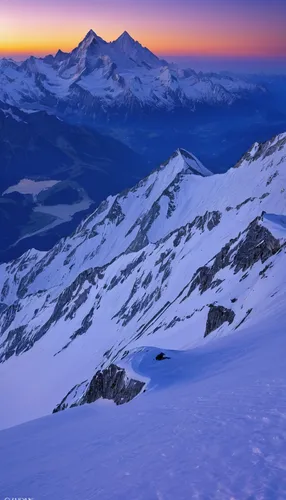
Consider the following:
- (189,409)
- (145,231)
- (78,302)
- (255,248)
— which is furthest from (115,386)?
(145,231)

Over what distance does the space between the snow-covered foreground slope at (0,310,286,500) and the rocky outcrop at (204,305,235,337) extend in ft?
55.7

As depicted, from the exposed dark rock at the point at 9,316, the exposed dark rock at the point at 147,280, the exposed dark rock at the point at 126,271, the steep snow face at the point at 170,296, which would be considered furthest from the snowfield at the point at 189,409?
the exposed dark rock at the point at 9,316

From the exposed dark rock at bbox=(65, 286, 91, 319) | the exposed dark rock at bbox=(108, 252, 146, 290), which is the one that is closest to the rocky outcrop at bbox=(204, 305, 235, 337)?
the exposed dark rock at bbox=(108, 252, 146, 290)

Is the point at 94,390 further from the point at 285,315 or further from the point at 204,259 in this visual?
the point at 204,259

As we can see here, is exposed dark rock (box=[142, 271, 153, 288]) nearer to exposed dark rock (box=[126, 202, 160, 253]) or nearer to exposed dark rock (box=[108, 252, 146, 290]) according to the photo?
exposed dark rock (box=[108, 252, 146, 290])

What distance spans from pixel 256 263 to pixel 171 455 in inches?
1556

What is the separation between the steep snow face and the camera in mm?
49875

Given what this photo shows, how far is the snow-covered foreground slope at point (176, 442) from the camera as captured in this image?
508 inches

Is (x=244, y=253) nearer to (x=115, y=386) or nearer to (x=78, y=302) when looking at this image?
(x=115, y=386)

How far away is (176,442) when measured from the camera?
629 inches

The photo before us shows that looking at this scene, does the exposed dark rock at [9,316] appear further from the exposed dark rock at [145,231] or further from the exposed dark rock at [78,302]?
the exposed dark rock at [78,302]

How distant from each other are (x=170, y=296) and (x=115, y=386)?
5556cm

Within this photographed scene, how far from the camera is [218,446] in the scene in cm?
1460

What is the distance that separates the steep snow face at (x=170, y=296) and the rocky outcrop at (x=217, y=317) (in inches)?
4.2
